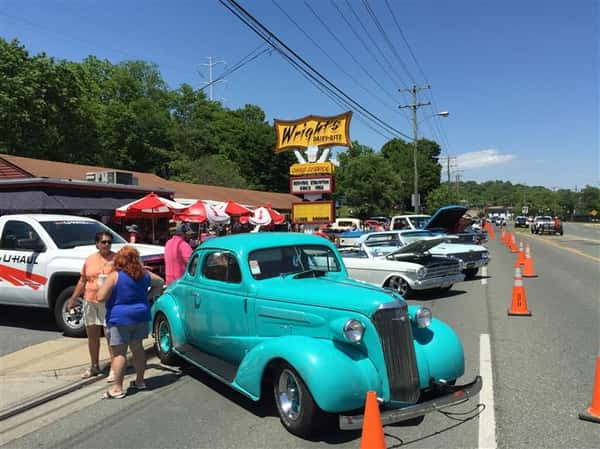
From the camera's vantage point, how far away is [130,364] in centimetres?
666

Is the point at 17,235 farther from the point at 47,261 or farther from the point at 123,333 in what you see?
the point at 123,333

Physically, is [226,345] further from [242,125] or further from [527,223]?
[527,223]

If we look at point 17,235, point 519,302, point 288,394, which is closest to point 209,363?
point 288,394

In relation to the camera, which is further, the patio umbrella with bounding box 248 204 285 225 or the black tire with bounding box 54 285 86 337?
the patio umbrella with bounding box 248 204 285 225

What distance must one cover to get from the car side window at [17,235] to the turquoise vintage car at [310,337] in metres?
3.97

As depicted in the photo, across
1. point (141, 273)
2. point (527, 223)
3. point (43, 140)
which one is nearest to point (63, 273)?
point (141, 273)

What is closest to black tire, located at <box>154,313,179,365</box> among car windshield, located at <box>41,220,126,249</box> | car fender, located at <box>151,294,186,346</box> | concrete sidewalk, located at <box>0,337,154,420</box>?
car fender, located at <box>151,294,186,346</box>

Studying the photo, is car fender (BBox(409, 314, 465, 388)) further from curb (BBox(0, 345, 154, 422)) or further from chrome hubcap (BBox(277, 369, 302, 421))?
curb (BBox(0, 345, 154, 422))

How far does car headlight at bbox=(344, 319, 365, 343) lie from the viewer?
4.07 meters

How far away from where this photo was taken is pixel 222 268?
5.55 meters

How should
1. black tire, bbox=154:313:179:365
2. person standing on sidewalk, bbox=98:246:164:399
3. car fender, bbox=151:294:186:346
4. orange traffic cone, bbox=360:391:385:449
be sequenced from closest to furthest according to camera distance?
orange traffic cone, bbox=360:391:385:449, person standing on sidewalk, bbox=98:246:164:399, car fender, bbox=151:294:186:346, black tire, bbox=154:313:179:365

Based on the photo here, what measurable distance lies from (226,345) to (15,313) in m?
6.72

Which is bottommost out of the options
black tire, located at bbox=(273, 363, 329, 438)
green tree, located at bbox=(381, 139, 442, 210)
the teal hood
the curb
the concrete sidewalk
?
the curb

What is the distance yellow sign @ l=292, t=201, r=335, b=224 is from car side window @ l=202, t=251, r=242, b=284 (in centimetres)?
1206
